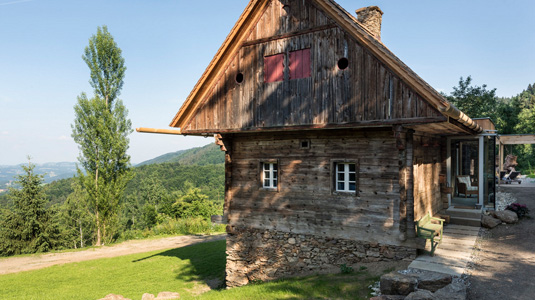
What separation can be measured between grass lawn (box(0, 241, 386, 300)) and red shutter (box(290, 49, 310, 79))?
6104 mm

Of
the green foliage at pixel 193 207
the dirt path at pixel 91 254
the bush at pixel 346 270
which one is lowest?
the green foliage at pixel 193 207

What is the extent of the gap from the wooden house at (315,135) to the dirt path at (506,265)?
71.3 inches

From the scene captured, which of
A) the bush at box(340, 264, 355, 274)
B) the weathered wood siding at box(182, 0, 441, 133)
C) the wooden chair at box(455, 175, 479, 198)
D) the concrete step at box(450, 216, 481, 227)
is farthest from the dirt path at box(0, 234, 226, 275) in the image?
the wooden chair at box(455, 175, 479, 198)

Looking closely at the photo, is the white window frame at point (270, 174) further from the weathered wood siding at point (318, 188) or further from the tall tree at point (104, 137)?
the tall tree at point (104, 137)

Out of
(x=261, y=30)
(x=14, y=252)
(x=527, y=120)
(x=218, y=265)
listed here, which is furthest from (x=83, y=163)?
(x=527, y=120)

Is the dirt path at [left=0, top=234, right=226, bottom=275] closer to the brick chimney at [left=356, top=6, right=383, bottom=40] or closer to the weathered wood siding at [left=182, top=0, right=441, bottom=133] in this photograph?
the weathered wood siding at [left=182, top=0, right=441, bottom=133]

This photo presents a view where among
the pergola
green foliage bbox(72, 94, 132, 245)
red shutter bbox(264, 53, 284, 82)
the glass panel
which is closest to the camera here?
red shutter bbox(264, 53, 284, 82)

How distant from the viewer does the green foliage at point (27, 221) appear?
2525 cm

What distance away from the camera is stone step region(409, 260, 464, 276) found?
750 centimetres

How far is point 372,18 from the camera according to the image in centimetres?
1150

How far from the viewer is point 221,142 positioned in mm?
11711

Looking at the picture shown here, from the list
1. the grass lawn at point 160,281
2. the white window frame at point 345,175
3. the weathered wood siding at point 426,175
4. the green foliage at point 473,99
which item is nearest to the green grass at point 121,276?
the grass lawn at point 160,281

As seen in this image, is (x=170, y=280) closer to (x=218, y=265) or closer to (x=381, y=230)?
(x=218, y=265)

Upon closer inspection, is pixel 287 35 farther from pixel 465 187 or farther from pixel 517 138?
pixel 517 138
